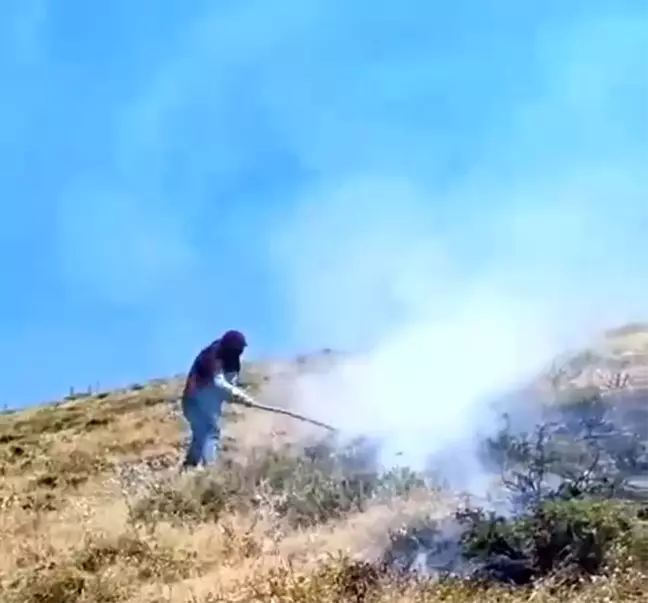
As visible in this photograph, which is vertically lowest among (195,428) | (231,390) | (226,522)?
(226,522)

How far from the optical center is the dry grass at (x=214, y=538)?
7.34m

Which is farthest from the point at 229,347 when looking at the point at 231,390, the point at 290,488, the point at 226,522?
the point at 226,522

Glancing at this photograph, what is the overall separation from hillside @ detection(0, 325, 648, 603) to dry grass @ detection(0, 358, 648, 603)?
16mm

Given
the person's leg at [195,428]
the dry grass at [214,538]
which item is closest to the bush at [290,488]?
the dry grass at [214,538]

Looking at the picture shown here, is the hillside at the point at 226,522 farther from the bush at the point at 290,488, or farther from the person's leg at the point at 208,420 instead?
the person's leg at the point at 208,420

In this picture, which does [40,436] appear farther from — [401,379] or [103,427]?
[401,379]

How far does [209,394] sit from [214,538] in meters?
4.48

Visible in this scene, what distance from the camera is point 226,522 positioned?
10180 millimetres

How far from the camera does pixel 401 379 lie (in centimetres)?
1529

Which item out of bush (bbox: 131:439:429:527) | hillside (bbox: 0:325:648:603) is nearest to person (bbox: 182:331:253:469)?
hillside (bbox: 0:325:648:603)

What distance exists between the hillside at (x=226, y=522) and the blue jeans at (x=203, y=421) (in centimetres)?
24

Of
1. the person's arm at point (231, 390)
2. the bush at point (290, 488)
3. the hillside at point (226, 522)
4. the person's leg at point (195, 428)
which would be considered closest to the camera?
the hillside at point (226, 522)

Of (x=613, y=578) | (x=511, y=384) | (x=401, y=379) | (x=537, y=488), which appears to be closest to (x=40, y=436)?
(x=401, y=379)

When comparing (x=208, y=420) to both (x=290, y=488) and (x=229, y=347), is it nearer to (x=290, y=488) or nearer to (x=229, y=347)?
(x=229, y=347)
